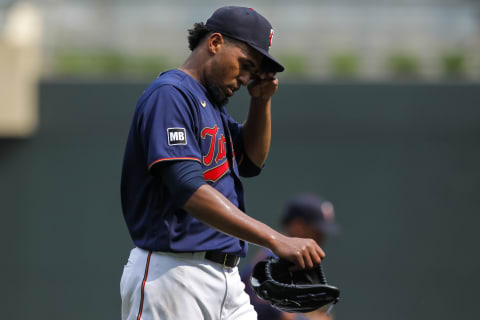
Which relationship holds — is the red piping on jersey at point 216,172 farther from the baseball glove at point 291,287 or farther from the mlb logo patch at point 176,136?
the baseball glove at point 291,287

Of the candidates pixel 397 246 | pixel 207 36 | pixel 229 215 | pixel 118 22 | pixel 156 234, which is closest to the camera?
pixel 229 215

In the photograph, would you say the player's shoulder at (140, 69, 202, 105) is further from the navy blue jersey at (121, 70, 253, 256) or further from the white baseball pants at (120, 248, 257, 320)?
the white baseball pants at (120, 248, 257, 320)

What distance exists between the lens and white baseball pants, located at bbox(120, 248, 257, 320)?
2752mm

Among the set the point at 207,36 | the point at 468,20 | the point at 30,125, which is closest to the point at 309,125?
the point at 468,20

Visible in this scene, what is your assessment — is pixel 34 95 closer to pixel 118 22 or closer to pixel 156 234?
pixel 118 22

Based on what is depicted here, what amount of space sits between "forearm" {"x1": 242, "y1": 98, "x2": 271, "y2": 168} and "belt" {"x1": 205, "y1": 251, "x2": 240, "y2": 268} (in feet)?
2.21

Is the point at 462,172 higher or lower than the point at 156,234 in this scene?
lower

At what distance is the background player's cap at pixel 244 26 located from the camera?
2.86m

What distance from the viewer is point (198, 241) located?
2799 millimetres

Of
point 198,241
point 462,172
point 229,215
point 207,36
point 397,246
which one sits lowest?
point 397,246

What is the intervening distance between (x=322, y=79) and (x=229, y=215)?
6195mm

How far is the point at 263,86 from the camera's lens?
329 centimetres

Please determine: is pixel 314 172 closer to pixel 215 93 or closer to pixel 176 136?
pixel 215 93

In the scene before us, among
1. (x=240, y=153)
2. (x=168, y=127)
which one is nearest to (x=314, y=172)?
(x=240, y=153)
